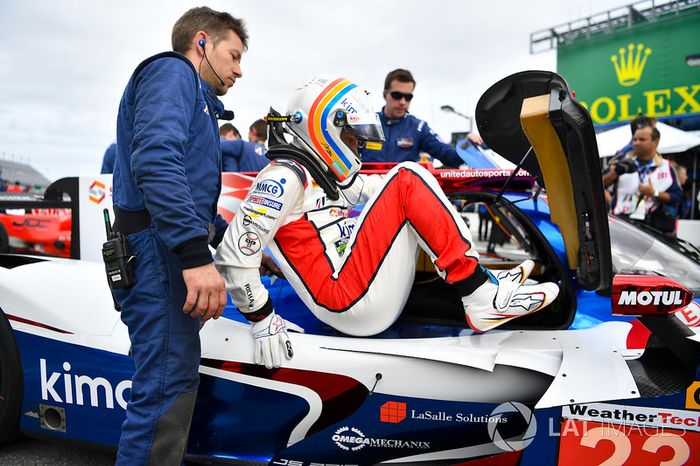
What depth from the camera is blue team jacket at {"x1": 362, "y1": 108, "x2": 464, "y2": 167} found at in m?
3.79

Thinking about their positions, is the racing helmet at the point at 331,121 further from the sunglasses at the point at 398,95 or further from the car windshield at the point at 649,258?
the sunglasses at the point at 398,95

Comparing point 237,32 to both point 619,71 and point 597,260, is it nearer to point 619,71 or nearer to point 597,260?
point 597,260

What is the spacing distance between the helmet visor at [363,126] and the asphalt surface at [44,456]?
1.66 metres

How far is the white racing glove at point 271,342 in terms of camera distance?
5.60 ft

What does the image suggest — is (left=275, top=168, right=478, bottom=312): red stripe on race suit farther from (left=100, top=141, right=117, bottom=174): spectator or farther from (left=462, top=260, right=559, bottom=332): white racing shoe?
(left=100, top=141, right=117, bottom=174): spectator

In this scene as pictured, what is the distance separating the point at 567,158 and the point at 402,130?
2331 millimetres

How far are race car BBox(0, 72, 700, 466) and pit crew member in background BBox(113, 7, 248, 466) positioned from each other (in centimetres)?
Answer: 30

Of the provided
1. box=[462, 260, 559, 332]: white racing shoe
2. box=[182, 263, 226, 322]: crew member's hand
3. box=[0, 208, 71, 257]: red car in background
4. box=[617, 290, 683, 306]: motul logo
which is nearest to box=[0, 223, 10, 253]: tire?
box=[0, 208, 71, 257]: red car in background

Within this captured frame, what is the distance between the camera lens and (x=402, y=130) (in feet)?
12.6

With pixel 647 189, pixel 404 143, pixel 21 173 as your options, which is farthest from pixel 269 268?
pixel 21 173

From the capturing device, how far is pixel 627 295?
1479mm

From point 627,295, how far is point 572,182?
36 centimetres

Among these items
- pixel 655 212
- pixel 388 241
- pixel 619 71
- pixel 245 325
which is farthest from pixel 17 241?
pixel 619 71

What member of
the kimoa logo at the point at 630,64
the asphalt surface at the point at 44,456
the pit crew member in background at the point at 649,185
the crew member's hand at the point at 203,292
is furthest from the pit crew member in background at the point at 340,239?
the kimoa logo at the point at 630,64
